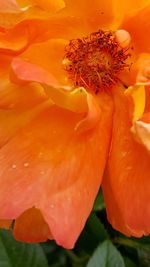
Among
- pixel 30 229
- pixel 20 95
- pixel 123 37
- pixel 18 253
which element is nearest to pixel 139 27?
pixel 123 37

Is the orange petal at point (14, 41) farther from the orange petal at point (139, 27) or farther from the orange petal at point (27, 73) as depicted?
the orange petal at point (139, 27)

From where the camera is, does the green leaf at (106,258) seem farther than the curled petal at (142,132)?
Yes

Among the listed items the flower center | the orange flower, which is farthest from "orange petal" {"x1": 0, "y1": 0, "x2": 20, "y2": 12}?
the flower center

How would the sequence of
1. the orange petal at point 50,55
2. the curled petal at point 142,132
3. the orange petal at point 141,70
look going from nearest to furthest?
the curled petal at point 142,132 → the orange petal at point 141,70 → the orange petal at point 50,55

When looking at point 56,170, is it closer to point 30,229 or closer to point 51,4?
A: point 30,229

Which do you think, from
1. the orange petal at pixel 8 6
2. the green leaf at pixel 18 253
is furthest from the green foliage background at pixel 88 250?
the orange petal at pixel 8 6

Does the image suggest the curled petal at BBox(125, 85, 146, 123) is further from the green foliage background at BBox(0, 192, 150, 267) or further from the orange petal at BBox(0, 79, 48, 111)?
the green foliage background at BBox(0, 192, 150, 267)
